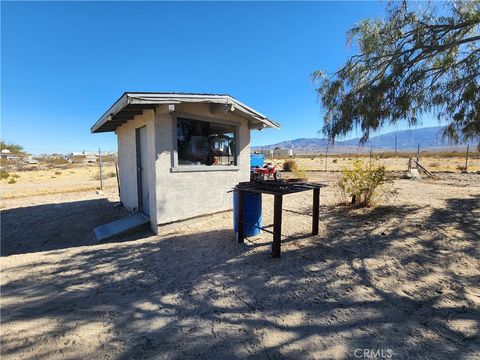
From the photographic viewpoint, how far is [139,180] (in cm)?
727

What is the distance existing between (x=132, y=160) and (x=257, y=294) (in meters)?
5.90

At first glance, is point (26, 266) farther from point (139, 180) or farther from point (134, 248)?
point (139, 180)

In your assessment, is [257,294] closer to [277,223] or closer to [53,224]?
[277,223]

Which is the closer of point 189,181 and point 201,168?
point 189,181

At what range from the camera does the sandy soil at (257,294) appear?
95.9 inches

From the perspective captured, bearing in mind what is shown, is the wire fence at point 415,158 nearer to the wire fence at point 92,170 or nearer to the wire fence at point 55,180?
the wire fence at point 92,170

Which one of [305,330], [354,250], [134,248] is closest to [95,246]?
[134,248]

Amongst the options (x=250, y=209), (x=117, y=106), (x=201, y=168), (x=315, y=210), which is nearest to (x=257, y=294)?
(x=250, y=209)

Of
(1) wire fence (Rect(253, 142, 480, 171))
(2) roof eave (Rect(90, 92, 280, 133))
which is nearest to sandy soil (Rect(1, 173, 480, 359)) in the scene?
(1) wire fence (Rect(253, 142, 480, 171))

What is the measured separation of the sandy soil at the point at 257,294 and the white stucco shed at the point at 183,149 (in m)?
0.95

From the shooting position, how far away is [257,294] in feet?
10.8

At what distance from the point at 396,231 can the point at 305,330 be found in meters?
3.61

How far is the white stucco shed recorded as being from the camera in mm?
5699

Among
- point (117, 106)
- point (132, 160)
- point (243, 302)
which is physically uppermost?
point (117, 106)
